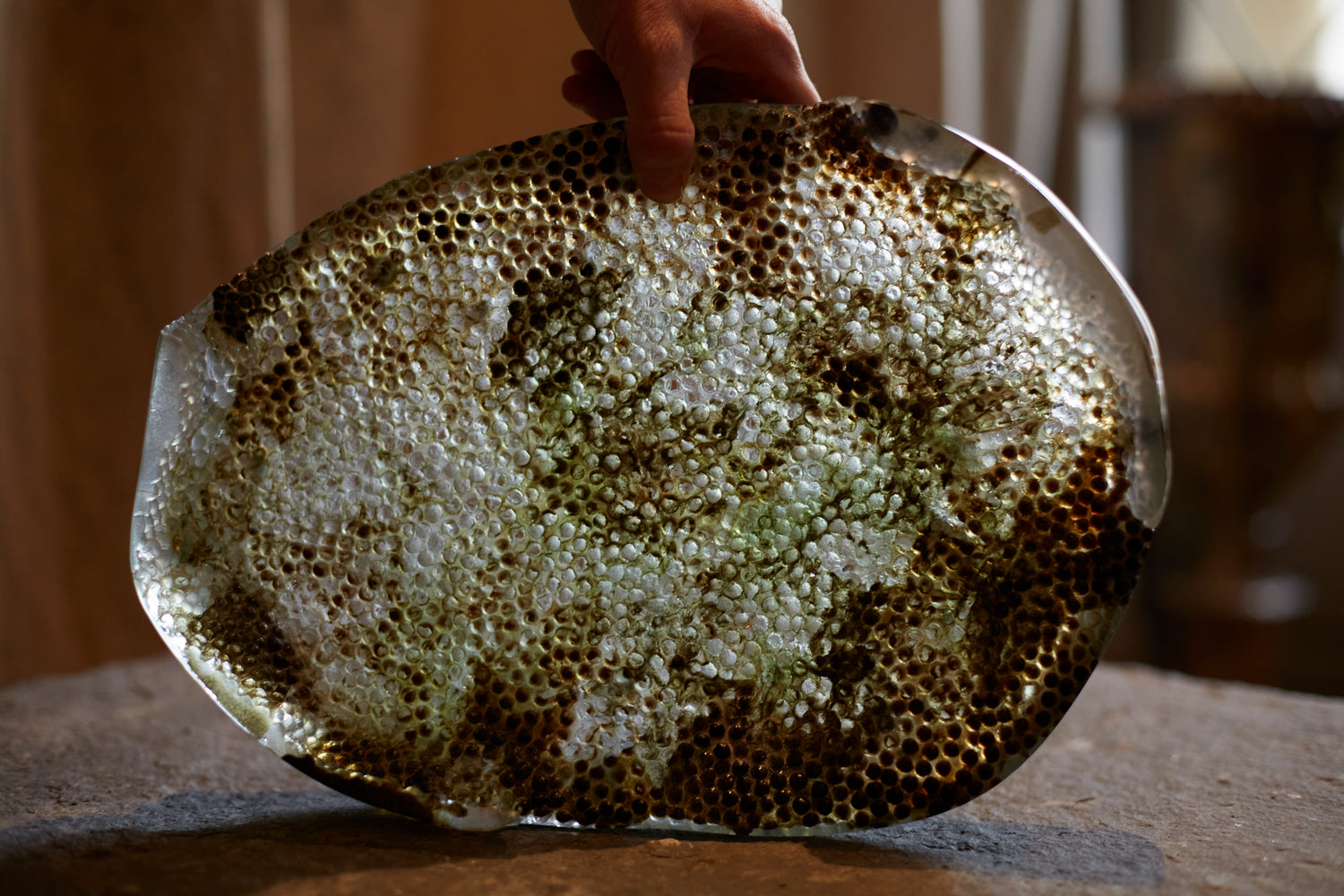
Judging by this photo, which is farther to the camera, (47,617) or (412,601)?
(47,617)

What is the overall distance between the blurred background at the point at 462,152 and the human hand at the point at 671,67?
66 centimetres

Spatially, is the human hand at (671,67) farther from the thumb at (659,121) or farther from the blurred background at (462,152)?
the blurred background at (462,152)

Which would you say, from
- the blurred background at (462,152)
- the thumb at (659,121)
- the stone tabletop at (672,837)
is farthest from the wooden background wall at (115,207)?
the thumb at (659,121)

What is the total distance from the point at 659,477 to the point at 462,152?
3.31 ft

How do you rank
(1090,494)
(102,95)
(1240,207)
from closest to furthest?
(1090,494)
(102,95)
(1240,207)

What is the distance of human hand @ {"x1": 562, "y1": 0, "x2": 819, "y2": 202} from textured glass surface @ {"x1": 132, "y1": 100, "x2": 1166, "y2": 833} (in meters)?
0.03

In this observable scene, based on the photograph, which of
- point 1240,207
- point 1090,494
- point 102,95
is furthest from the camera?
point 1240,207

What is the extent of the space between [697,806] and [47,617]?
0.98m

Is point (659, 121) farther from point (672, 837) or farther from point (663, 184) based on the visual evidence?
point (672, 837)

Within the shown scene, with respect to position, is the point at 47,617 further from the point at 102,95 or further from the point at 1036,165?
the point at 1036,165

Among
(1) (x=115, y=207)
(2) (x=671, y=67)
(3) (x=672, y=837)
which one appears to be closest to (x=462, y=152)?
(1) (x=115, y=207)

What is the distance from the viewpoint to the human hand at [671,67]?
783 mm

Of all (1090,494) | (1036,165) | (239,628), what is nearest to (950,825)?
(1090,494)

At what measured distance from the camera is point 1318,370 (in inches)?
78.5
